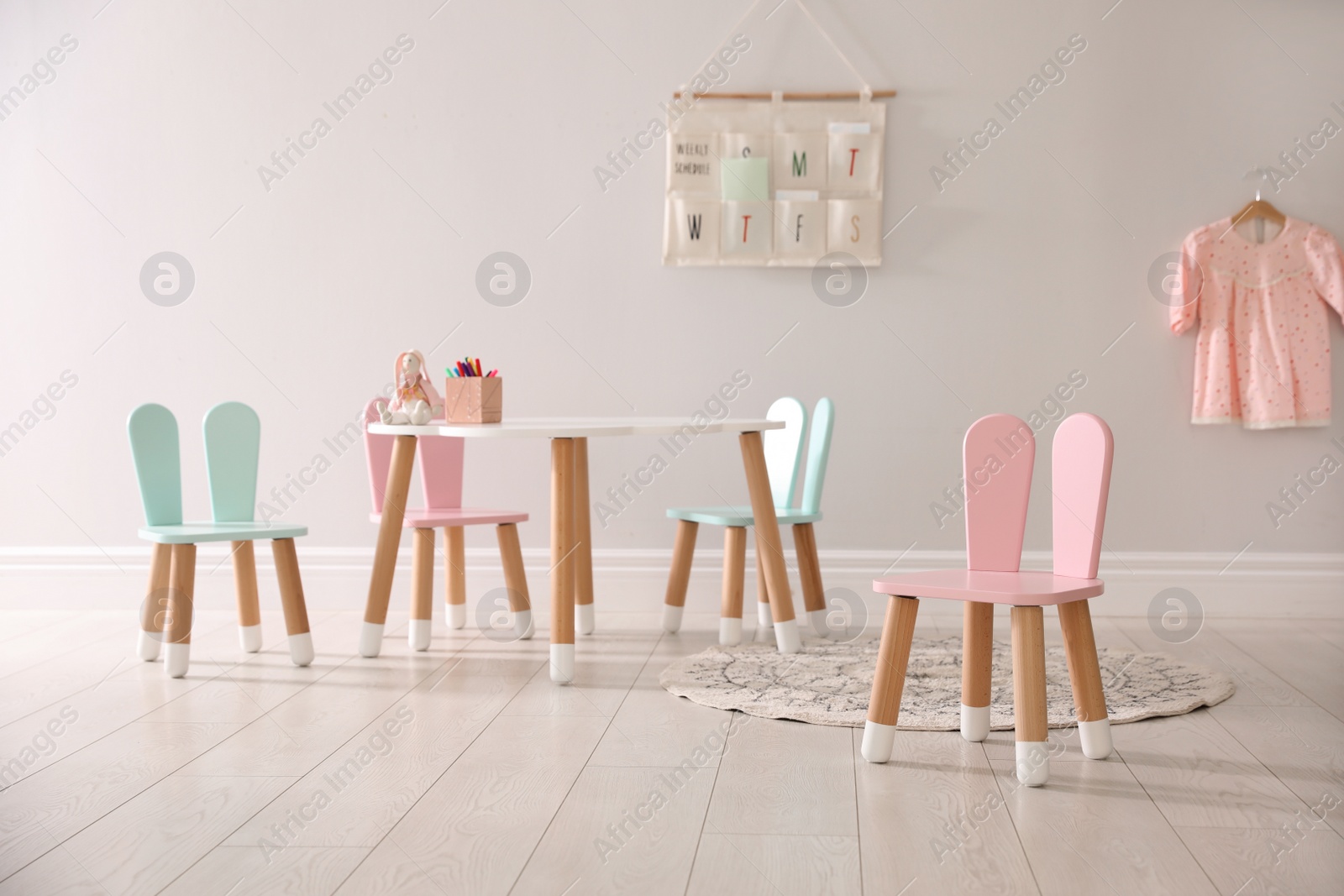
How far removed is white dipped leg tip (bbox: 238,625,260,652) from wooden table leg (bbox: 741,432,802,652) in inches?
56.6

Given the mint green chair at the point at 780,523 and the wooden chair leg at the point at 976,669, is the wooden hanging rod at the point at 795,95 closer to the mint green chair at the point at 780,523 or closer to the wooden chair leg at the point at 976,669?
the mint green chair at the point at 780,523

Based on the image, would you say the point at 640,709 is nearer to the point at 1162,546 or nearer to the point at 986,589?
the point at 986,589

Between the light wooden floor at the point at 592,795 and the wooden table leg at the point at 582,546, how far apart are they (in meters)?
0.36

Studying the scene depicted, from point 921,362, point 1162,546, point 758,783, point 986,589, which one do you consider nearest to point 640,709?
point 758,783

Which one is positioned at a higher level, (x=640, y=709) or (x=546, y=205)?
(x=546, y=205)

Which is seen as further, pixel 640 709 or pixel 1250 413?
pixel 1250 413

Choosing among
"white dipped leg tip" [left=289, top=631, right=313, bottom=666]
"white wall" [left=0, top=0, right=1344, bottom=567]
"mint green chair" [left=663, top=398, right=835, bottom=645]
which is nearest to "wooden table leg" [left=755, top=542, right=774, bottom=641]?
"mint green chair" [left=663, top=398, right=835, bottom=645]

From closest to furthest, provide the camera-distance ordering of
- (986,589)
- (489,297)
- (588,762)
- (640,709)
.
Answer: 1. (986,589)
2. (588,762)
3. (640,709)
4. (489,297)

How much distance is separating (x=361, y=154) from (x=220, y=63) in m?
0.58

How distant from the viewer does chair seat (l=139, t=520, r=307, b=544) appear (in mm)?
2758

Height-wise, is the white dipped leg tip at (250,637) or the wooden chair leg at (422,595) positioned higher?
the wooden chair leg at (422,595)

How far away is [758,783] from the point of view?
6.48 ft

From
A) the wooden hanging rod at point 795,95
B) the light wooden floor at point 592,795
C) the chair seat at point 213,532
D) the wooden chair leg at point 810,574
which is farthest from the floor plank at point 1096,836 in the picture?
the wooden hanging rod at point 795,95

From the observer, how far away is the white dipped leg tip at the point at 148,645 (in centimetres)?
300
